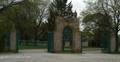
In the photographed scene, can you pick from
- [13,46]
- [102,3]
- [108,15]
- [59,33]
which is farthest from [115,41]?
[13,46]

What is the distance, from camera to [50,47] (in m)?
18.3

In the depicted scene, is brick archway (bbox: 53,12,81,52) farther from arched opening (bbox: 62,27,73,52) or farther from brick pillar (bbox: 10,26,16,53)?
brick pillar (bbox: 10,26,16,53)

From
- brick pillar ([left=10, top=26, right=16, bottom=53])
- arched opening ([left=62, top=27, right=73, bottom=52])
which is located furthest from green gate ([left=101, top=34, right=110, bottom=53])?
brick pillar ([left=10, top=26, right=16, bottom=53])

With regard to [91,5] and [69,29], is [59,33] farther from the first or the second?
[91,5]

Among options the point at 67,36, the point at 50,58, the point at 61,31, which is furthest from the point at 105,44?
the point at 50,58

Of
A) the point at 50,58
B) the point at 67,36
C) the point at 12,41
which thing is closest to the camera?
the point at 50,58

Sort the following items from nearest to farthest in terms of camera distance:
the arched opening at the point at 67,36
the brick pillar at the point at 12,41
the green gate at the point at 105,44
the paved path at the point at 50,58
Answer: the paved path at the point at 50,58, the brick pillar at the point at 12,41, the arched opening at the point at 67,36, the green gate at the point at 105,44

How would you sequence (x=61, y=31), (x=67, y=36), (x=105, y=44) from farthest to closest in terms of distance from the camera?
(x=105, y=44) → (x=67, y=36) → (x=61, y=31)

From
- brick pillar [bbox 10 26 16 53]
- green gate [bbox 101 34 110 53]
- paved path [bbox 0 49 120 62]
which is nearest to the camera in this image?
paved path [bbox 0 49 120 62]

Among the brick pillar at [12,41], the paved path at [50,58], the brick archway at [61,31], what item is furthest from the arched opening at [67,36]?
the brick pillar at [12,41]

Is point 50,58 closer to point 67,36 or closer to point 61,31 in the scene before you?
point 61,31

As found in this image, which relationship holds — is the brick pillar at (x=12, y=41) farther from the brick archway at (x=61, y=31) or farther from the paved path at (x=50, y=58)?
the brick archway at (x=61, y=31)

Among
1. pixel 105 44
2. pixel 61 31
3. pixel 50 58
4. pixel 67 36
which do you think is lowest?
pixel 50 58

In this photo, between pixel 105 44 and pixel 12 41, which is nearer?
pixel 12 41
